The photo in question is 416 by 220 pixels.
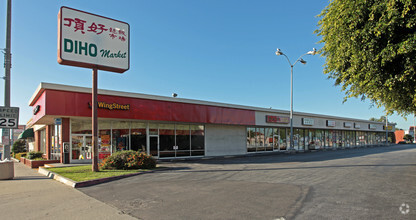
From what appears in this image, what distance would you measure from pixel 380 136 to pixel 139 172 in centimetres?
6013

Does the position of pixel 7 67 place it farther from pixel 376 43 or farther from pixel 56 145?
pixel 376 43

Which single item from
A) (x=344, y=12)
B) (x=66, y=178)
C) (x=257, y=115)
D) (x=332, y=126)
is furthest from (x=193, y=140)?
(x=332, y=126)

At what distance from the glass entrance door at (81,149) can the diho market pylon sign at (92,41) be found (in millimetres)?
6899

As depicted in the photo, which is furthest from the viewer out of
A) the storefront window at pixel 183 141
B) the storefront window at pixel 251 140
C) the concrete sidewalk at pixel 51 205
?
the storefront window at pixel 251 140

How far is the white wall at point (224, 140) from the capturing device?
25.6 m

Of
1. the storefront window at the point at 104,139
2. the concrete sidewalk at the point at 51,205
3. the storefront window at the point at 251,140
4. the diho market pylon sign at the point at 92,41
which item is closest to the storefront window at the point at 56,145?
the storefront window at the point at 104,139

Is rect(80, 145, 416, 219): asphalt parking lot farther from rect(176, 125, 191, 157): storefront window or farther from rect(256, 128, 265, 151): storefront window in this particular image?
rect(256, 128, 265, 151): storefront window

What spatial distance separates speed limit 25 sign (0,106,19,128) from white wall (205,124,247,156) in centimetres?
1517

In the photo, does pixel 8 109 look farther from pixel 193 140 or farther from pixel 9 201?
pixel 193 140

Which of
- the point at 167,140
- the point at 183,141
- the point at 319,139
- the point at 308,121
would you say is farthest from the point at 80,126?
the point at 319,139

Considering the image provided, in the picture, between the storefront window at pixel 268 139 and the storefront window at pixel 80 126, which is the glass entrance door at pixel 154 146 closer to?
the storefront window at pixel 80 126

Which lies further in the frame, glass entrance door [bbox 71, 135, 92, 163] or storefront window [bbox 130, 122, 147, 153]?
storefront window [bbox 130, 122, 147, 153]

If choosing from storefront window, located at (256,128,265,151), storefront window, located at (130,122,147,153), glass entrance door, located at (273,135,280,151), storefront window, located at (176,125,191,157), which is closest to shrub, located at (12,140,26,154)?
storefront window, located at (130,122,147,153)

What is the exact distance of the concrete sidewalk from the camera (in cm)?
637
